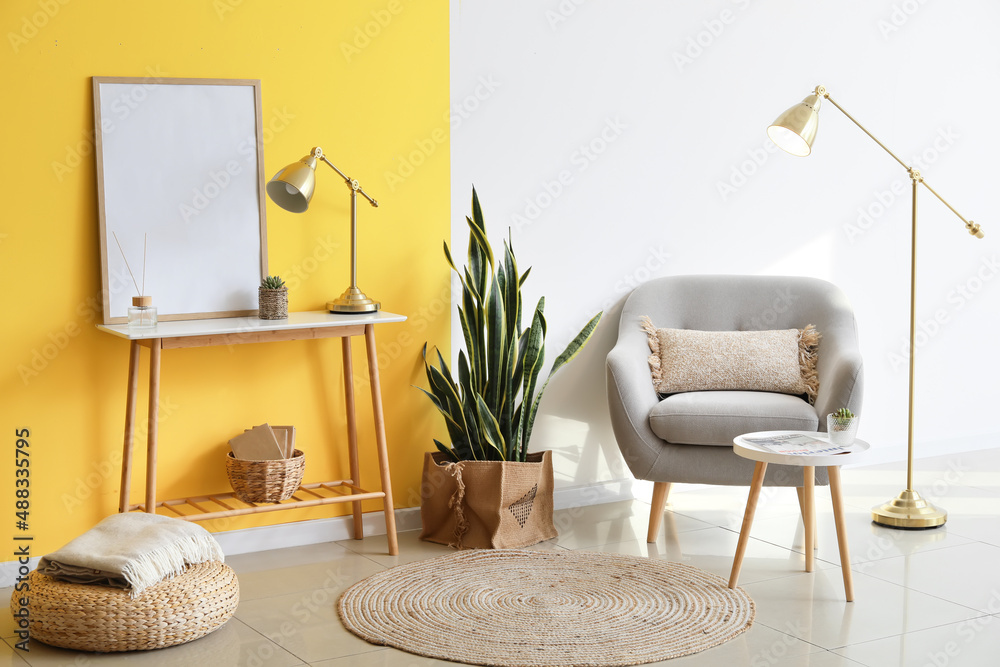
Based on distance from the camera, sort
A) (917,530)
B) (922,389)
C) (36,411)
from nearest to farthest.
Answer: (36,411) < (917,530) < (922,389)

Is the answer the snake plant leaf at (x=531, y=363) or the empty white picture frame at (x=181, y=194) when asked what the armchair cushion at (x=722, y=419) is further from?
the empty white picture frame at (x=181, y=194)

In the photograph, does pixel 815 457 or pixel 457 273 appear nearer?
pixel 815 457

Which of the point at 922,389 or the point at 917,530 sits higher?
the point at 922,389

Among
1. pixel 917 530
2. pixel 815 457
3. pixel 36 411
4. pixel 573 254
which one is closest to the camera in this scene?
pixel 815 457

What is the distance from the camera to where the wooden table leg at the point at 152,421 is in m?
2.94

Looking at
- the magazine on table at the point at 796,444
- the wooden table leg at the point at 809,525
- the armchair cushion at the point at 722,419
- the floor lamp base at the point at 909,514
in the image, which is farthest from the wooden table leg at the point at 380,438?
the floor lamp base at the point at 909,514

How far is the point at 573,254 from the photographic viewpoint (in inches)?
155

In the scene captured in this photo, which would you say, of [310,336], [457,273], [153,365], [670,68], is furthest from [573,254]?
[153,365]

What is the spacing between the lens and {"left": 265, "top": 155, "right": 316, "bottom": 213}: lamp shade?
122 inches

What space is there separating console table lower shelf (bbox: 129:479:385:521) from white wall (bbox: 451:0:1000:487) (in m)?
0.90

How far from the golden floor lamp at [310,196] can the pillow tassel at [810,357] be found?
1.55 metres

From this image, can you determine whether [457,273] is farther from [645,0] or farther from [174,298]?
[645,0]

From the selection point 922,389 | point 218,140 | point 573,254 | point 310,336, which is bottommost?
point 922,389

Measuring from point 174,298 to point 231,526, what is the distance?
78cm
